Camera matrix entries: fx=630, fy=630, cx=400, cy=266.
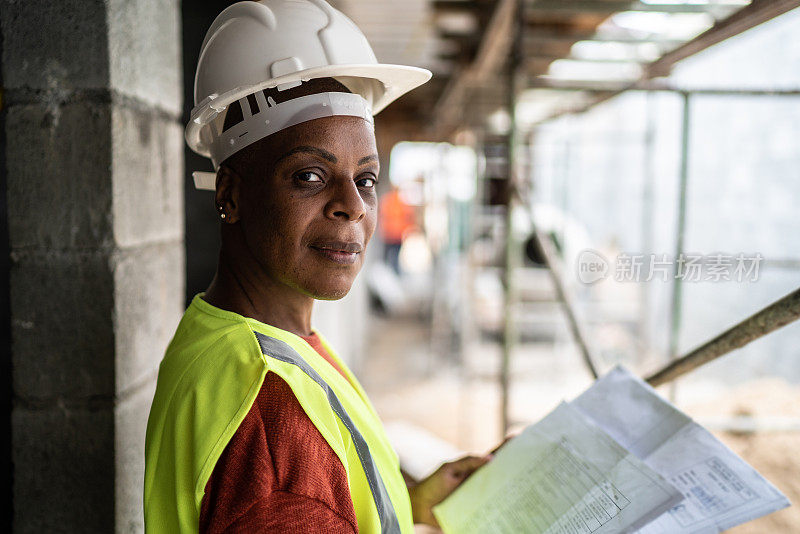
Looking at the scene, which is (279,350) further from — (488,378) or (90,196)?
(488,378)

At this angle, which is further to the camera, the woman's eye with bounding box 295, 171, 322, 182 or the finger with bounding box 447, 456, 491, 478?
the finger with bounding box 447, 456, 491, 478

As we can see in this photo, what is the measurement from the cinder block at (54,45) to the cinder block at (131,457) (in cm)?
83

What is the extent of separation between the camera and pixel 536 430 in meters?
1.53

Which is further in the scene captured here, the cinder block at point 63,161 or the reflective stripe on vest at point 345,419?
the cinder block at point 63,161

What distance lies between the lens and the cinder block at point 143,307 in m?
1.64

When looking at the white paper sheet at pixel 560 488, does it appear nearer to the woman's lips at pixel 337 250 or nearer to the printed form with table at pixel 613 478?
the printed form with table at pixel 613 478

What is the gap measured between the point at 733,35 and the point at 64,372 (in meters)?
2.30

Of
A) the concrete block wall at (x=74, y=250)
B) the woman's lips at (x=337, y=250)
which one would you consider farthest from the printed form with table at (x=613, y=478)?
the concrete block wall at (x=74, y=250)

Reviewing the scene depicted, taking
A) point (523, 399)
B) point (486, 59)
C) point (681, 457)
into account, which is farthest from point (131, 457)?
point (523, 399)

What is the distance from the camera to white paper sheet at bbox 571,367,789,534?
1.24 metres

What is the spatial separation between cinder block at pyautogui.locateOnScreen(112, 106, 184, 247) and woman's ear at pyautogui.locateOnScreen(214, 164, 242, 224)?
458 millimetres

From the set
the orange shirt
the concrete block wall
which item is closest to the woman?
the orange shirt

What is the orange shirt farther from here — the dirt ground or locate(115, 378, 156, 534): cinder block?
the dirt ground

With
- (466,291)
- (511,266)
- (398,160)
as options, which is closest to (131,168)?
(511,266)
